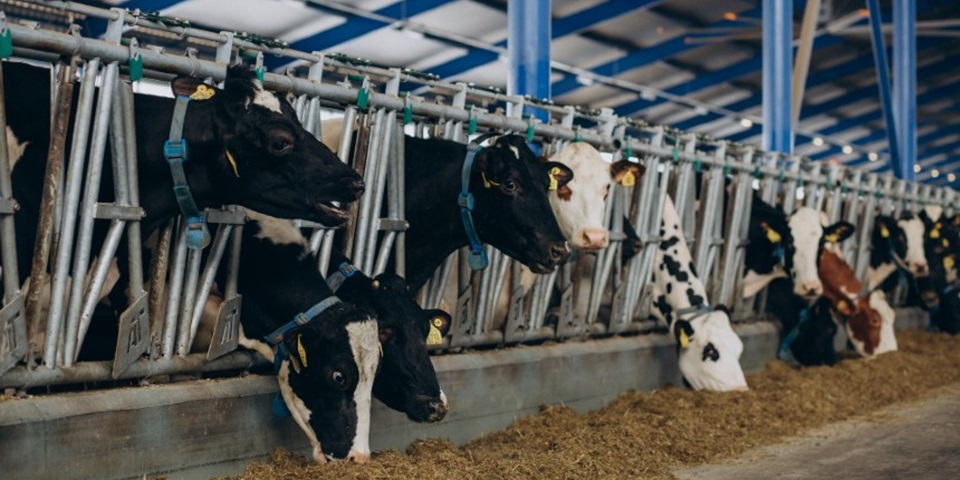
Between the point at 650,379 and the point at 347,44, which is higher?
the point at 347,44

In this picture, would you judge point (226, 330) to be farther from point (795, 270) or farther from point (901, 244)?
point (901, 244)

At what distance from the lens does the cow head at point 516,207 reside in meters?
5.92

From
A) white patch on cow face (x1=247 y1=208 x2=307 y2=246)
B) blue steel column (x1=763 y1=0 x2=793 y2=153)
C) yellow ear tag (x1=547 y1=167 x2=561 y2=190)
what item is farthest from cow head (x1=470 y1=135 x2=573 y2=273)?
blue steel column (x1=763 y1=0 x2=793 y2=153)

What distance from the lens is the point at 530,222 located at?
593 cm

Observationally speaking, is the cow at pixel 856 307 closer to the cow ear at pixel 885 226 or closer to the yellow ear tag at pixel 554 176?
the cow ear at pixel 885 226

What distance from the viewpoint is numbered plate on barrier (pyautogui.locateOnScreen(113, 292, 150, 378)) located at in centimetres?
453

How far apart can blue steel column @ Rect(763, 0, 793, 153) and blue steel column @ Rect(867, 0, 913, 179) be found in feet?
15.4

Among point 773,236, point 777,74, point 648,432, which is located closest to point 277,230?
point 648,432

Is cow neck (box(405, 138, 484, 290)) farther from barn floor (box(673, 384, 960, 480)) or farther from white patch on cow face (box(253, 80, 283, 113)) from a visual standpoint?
barn floor (box(673, 384, 960, 480))

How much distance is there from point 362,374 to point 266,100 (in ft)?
3.80

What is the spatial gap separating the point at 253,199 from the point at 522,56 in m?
3.84

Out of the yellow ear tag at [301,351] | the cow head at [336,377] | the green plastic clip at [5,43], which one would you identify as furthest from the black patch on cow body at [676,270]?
the green plastic clip at [5,43]

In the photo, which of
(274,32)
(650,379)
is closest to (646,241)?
(650,379)

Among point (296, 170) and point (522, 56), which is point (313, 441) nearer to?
point (296, 170)
